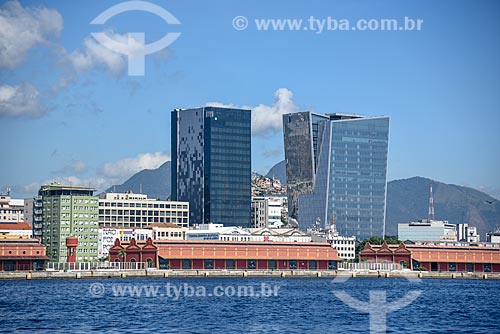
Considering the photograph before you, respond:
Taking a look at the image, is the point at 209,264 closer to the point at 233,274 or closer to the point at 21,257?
the point at 233,274

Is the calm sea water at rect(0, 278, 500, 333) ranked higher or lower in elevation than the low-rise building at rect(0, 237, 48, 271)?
lower

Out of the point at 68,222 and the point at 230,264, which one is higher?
the point at 68,222

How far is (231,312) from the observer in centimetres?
8356

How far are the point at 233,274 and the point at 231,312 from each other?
74702mm

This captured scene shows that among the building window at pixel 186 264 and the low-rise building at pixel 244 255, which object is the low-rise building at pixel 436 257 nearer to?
the low-rise building at pixel 244 255

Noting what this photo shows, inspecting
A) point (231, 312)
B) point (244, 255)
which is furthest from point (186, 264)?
point (231, 312)

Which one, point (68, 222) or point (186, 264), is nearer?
point (186, 264)

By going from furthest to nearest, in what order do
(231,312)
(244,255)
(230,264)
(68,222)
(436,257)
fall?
1. (68,222)
2. (436,257)
3. (244,255)
4. (230,264)
5. (231,312)

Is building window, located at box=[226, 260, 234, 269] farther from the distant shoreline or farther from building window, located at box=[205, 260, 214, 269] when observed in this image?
Answer: the distant shoreline

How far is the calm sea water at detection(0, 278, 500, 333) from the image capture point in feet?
233

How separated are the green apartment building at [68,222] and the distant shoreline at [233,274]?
39.7m

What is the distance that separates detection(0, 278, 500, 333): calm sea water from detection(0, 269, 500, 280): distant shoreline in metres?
25.3

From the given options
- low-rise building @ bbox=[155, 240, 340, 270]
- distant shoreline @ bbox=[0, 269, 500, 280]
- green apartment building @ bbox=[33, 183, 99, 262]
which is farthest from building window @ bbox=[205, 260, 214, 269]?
green apartment building @ bbox=[33, 183, 99, 262]

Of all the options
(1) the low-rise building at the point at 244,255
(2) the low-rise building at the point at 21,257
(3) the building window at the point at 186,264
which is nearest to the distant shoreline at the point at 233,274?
(3) the building window at the point at 186,264
